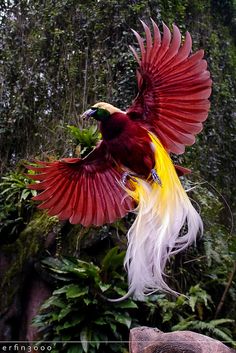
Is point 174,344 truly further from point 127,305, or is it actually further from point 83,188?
point 127,305

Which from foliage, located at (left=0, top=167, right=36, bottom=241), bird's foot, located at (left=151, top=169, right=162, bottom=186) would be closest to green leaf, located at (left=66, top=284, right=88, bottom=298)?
foliage, located at (left=0, top=167, right=36, bottom=241)

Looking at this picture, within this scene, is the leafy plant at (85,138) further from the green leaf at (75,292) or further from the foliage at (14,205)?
the green leaf at (75,292)

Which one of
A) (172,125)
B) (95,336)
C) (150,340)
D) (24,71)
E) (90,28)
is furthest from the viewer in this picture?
(24,71)

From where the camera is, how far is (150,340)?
1631 millimetres

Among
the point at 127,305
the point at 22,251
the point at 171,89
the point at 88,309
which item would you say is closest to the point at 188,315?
the point at 127,305

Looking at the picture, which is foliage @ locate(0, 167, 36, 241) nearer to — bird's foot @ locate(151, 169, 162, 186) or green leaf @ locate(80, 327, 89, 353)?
green leaf @ locate(80, 327, 89, 353)

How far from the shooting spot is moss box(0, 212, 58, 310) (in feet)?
10.5

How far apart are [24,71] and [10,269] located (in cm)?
229

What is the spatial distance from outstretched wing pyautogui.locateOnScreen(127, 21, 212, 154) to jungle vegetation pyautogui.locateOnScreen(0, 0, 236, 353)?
0.54m

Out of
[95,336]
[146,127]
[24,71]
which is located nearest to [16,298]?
[95,336]

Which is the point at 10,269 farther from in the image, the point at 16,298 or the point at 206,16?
the point at 206,16

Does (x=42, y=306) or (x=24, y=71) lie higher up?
(x=24, y=71)

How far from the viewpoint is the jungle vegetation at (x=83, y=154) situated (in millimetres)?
2902

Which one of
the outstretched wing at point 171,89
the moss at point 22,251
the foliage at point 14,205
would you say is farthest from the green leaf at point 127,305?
the outstretched wing at point 171,89
